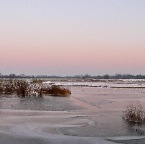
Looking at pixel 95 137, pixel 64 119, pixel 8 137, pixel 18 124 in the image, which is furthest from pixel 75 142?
pixel 64 119

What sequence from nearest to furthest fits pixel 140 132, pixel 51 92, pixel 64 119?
pixel 140 132
pixel 64 119
pixel 51 92

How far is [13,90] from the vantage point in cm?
3466

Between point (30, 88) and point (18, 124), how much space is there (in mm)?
18174

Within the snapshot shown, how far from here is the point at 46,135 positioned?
1228 cm

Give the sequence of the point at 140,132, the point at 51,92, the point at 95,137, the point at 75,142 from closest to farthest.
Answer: the point at 75,142
the point at 95,137
the point at 140,132
the point at 51,92

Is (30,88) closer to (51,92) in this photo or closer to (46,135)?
(51,92)

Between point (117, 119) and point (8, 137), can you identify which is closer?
point (8, 137)

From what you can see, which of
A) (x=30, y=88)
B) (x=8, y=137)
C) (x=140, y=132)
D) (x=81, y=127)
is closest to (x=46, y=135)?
(x=8, y=137)

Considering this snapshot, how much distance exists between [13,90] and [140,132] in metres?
23.4

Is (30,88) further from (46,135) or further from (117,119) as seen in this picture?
(46,135)

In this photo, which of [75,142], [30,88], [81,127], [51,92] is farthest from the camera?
[51,92]

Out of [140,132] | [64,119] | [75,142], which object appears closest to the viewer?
[75,142]

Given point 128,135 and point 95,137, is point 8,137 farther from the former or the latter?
point 128,135

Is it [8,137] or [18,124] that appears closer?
Result: [8,137]
